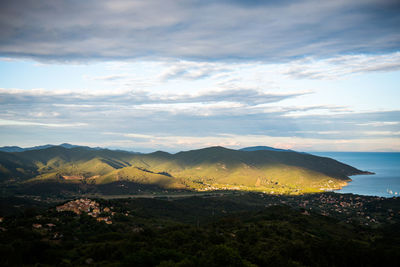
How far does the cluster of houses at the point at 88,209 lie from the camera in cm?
9720

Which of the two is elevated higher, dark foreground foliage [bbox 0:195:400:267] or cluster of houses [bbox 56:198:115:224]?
dark foreground foliage [bbox 0:195:400:267]

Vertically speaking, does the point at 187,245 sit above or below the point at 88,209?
above

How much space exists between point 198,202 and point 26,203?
9765cm

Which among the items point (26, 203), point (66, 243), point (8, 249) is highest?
point (8, 249)

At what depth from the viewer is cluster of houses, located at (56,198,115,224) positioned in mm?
97200

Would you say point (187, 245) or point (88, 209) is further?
point (88, 209)

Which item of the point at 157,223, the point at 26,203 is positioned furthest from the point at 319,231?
the point at 26,203

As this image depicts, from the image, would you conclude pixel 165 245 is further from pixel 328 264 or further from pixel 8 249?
pixel 328 264

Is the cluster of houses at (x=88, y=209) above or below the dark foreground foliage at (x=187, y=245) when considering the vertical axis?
below

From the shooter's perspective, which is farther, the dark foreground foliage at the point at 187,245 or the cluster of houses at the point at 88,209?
the cluster of houses at the point at 88,209

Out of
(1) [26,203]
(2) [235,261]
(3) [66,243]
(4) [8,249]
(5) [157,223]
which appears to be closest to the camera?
(2) [235,261]

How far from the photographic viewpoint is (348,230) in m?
93.3

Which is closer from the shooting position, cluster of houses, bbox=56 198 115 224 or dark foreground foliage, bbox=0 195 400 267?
dark foreground foliage, bbox=0 195 400 267

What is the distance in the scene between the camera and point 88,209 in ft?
348
